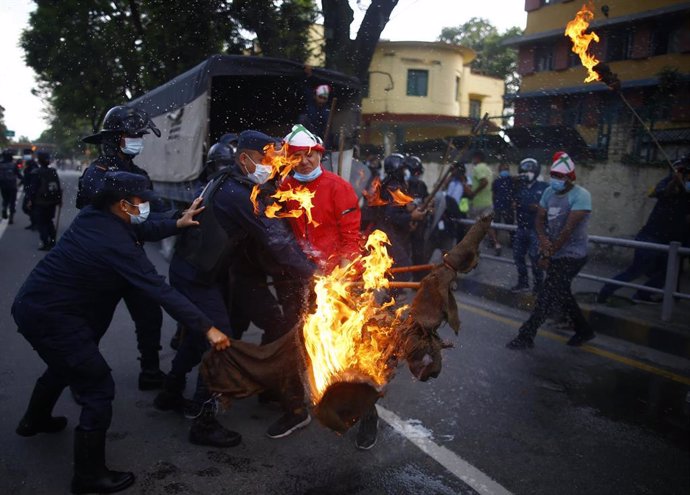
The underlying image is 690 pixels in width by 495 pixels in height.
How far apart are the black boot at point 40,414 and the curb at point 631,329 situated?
19.2 feet

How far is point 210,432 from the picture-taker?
3.58 metres

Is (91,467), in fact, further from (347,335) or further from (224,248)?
(347,335)

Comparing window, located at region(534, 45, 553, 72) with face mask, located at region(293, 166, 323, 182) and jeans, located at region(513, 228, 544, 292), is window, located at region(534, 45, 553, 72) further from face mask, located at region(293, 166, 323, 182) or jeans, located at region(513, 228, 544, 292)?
face mask, located at region(293, 166, 323, 182)

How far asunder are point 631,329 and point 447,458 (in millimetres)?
3958

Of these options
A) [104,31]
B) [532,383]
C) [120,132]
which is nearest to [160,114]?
[120,132]

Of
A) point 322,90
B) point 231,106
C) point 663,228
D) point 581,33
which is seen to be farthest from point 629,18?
point 581,33

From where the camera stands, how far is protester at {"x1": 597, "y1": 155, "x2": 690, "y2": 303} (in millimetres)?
7320

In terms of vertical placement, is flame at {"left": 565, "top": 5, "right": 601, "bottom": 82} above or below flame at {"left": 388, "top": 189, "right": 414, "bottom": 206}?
above

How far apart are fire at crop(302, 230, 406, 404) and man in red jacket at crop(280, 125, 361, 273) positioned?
82 centimetres

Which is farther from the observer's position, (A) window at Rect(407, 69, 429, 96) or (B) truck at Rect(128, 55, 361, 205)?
(A) window at Rect(407, 69, 429, 96)

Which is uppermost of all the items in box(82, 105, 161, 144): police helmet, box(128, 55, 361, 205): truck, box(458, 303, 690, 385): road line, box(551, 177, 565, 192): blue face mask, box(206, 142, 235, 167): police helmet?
box(128, 55, 361, 205): truck

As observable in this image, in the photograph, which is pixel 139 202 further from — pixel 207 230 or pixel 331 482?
pixel 331 482

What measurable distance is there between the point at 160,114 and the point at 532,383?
8793mm

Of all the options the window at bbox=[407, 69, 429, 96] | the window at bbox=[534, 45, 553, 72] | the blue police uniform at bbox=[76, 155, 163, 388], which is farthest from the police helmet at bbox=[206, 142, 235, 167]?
the window at bbox=[407, 69, 429, 96]
